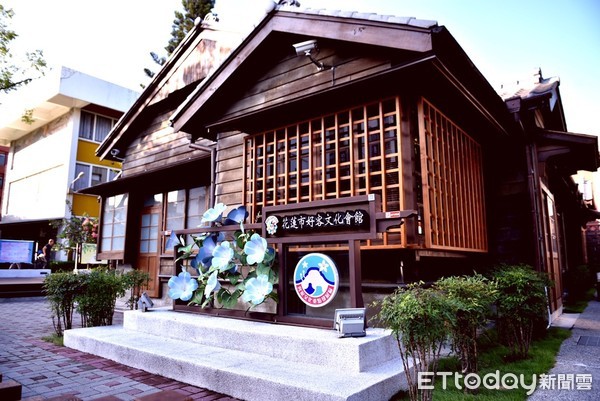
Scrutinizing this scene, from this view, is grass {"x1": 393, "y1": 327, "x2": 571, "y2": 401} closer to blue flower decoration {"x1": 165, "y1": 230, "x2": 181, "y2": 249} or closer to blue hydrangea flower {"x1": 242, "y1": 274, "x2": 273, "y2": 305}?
blue hydrangea flower {"x1": 242, "y1": 274, "x2": 273, "y2": 305}

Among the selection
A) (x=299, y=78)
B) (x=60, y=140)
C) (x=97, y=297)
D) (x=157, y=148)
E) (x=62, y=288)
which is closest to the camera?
(x=299, y=78)

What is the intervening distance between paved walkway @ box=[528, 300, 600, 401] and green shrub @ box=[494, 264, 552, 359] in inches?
17.5

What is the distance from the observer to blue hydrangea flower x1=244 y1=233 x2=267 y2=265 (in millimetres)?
5492

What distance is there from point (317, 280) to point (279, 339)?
0.81 meters

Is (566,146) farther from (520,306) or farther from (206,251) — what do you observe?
(206,251)

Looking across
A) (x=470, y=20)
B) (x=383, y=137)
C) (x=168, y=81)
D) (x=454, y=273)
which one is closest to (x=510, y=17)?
(x=470, y=20)

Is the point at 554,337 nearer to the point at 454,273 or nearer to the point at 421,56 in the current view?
the point at 454,273

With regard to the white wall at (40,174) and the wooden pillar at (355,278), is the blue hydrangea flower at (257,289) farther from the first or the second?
the white wall at (40,174)

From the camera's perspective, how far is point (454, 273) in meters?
6.79

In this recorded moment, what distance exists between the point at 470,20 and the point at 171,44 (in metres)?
18.5

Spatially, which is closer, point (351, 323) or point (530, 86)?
point (351, 323)

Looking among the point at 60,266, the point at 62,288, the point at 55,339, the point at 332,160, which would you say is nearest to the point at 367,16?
the point at 332,160

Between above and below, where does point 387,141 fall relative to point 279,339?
above

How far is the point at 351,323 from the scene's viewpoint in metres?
4.22
